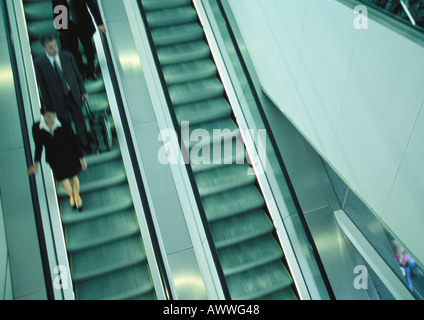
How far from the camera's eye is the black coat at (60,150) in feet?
13.5

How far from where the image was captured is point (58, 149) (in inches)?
167

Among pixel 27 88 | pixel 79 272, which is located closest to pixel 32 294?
pixel 79 272

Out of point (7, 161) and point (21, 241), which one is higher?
point (7, 161)

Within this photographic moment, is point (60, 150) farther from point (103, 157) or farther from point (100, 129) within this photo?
point (103, 157)

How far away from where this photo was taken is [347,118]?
150 inches

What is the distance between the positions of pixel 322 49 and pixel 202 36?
3.13 meters

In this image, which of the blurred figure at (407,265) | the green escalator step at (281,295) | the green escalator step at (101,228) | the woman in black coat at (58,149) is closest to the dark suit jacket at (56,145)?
the woman in black coat at (58,149)

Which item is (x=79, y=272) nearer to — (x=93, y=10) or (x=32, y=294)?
(x=32, y=294)

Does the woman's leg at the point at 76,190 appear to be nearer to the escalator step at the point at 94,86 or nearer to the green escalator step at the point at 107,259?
the green escalator step at the point at 107,259

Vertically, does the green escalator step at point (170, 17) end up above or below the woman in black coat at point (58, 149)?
above

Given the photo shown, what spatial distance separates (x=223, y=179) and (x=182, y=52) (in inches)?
96.7

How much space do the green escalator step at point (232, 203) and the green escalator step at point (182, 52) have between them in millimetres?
2534

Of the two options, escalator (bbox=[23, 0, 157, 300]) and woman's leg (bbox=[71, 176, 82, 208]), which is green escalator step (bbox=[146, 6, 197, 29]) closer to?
escalator (bbox=[23, 0, 157, 300])

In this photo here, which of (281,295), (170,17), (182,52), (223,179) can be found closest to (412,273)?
(281,295)
